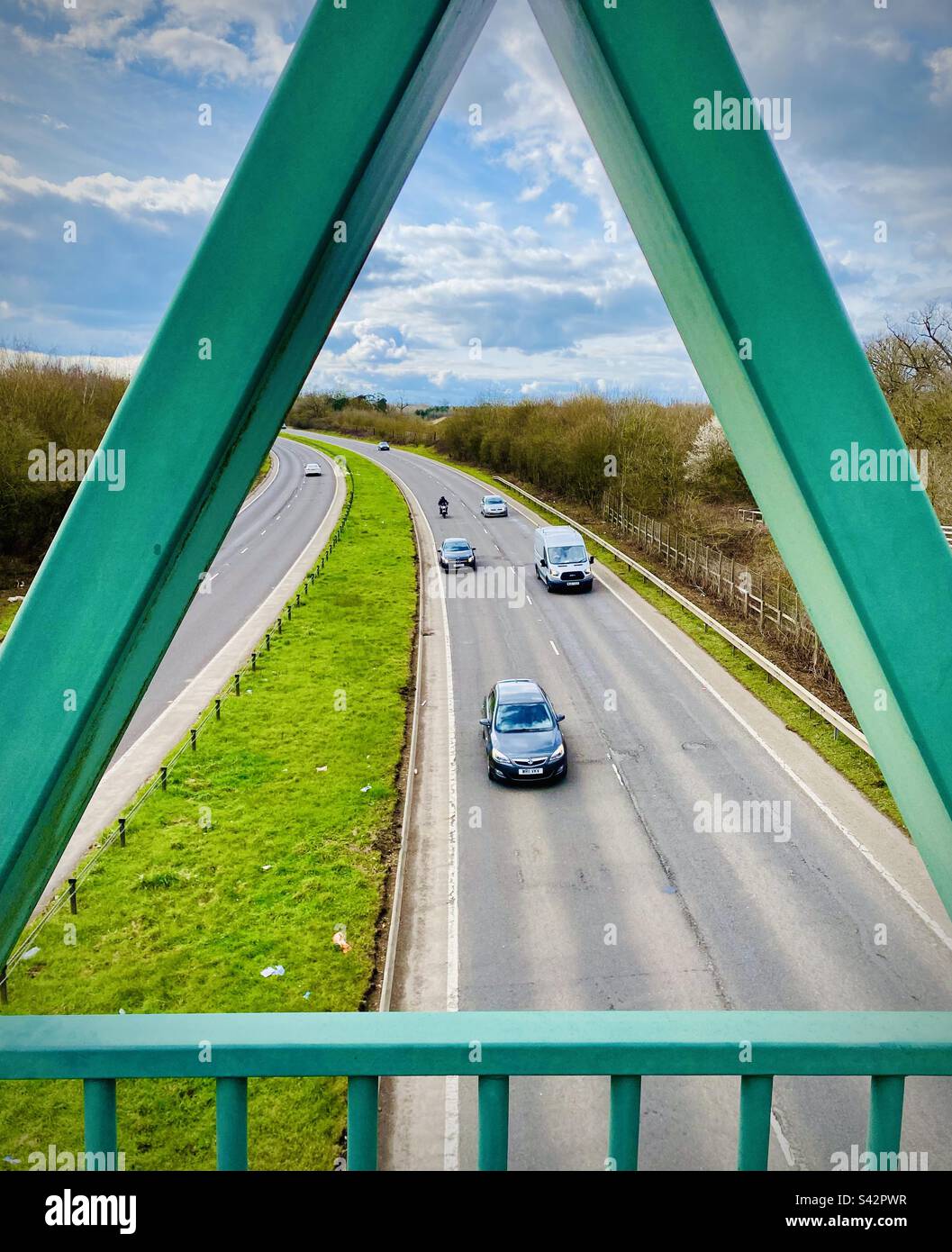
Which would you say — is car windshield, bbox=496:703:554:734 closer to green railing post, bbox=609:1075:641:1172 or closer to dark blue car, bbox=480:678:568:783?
dark blue car, bbox=480:678:568:783

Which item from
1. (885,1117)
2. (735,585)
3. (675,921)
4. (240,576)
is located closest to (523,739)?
(675,921)

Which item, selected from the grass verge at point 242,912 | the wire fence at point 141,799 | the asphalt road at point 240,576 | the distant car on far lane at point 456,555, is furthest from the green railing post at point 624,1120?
the distant car on far lane at point 456,555

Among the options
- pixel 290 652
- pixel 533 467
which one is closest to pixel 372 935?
pixel 290 652

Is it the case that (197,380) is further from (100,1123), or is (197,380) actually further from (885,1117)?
(885,1117)

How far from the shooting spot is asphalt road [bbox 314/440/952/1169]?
8.99 m

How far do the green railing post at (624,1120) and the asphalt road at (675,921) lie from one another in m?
7.88

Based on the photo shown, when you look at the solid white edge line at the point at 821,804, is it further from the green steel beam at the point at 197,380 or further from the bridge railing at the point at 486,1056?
the green steel beam at the point at 197,380

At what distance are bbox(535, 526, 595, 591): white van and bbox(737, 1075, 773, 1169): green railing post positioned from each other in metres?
33.3

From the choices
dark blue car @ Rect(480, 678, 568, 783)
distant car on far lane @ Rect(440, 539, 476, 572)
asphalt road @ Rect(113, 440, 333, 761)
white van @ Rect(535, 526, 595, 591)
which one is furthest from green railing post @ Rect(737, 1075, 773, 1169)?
distant car on far lane @ Rect(440, 539, 476, 572)

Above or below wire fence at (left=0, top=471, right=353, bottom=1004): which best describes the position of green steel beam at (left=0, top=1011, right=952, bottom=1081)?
above

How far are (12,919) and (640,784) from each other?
17.1m

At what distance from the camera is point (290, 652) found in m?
26.1

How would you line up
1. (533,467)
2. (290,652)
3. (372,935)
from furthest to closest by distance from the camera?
1. (533,467)
2. (290,652)
3. (372,935)

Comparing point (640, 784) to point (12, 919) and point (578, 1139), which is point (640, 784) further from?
point (12, 919)
